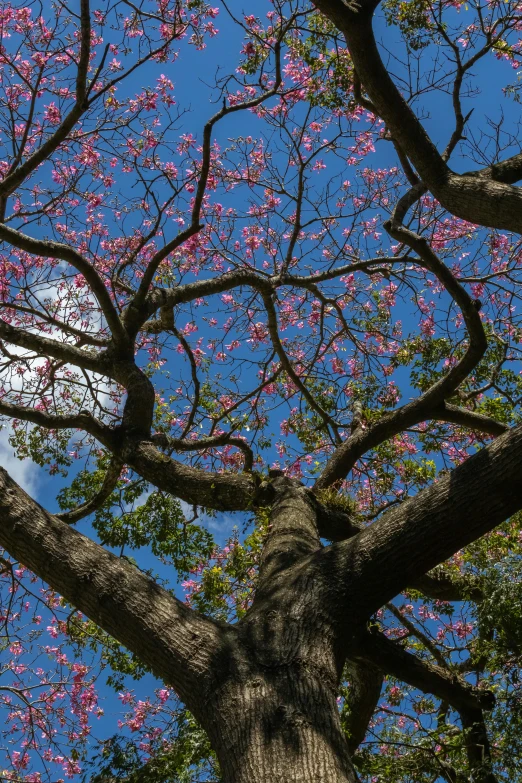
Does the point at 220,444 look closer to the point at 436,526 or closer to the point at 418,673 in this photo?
the point at 418,673

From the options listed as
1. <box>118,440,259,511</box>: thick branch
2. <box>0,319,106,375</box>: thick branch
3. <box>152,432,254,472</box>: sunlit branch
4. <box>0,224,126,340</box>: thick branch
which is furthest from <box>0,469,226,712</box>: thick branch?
<box>152,432,254,472</box>: sunlit branch

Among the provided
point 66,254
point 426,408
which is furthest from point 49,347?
point 426,408

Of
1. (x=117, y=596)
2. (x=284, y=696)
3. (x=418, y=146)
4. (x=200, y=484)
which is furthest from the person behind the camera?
(x=200, y=484)

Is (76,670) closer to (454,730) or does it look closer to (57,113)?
(454,730)

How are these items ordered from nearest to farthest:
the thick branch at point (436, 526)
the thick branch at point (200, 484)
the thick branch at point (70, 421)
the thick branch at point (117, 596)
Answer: the thick branch at point (117, 596), the thick branch at point (436, 526), the thick branch at point (200, 484), the thick branch at point (70, 421)

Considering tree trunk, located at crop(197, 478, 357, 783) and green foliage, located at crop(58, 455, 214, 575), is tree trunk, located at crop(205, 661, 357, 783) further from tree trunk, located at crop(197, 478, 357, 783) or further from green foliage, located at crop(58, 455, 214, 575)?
green foliage, located at crop(58, 455, 214, 575)

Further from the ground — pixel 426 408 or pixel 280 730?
pixel 426 408

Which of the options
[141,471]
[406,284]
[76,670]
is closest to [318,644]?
[141,471]

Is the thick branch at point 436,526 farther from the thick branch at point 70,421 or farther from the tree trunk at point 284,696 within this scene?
the thick branch at point 70,421

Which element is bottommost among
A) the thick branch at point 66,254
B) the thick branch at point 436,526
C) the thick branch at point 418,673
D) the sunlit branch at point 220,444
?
the thick branch at point 418,673

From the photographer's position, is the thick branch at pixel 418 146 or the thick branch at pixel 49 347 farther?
the thick branch at pixel 49 347

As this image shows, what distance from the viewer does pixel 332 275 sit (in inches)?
261

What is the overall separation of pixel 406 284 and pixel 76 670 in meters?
5.47

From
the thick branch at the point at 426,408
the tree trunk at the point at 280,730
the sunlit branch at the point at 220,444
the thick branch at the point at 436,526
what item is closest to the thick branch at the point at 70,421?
the sunlit branch at the point at 220,444
